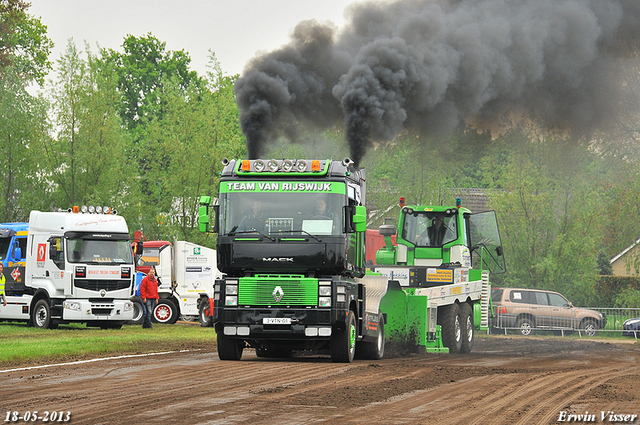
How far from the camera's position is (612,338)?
31938 mm

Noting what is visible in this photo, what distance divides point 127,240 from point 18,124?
33.0 ft

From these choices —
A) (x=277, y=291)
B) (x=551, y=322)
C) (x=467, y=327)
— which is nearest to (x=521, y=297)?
(x=551, y=322)

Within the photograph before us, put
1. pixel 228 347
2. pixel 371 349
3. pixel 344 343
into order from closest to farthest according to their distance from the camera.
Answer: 1. pixel 344 343
2. pixel 228 347
3. pixel 371 349

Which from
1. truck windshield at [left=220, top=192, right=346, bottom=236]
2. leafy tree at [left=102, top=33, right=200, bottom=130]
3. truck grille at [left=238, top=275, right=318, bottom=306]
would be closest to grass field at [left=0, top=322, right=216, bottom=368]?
truck grille at [left=238, top=275, right=318, bottom=306]

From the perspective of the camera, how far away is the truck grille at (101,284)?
26411 millimetres

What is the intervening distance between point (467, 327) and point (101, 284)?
11629mm

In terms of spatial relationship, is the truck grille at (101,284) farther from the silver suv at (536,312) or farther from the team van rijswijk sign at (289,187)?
the silver suv at (536,312)

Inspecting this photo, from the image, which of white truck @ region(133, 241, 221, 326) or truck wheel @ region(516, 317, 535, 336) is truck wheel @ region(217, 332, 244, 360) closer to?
white truck @ region(133, 241, 221, 326)

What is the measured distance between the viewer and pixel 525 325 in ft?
104

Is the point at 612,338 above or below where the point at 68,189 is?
below

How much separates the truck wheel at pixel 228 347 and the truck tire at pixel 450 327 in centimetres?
544

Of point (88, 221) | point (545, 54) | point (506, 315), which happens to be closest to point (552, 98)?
point (545, 54)

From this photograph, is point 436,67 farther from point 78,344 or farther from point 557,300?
point 557,300

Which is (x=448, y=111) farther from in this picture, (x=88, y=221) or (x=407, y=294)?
(x=88, y=221)
